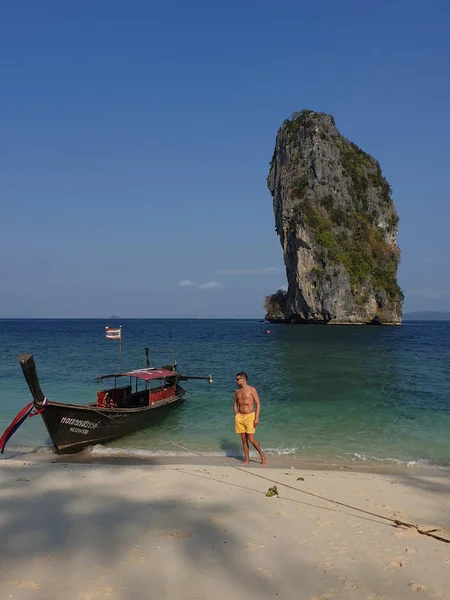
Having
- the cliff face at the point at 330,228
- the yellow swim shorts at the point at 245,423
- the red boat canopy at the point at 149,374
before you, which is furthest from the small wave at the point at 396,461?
the cliff face at the point at 330,228

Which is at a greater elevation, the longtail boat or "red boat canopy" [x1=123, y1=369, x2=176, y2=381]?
"red boat canopy" [x1=123, y1=369, x2=176, y2=381]

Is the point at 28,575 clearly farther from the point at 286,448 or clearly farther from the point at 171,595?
the point at 286,448

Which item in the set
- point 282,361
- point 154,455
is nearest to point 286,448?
point 154,455

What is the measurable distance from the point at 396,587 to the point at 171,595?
249 cm

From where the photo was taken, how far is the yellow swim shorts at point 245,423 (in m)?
10.1

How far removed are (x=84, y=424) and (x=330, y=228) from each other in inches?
3144

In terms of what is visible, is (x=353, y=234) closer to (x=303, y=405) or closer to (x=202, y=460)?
(x=303, y=405)

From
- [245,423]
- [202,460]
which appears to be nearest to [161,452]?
[202,460]

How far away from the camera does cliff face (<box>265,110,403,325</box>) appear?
8331 cm

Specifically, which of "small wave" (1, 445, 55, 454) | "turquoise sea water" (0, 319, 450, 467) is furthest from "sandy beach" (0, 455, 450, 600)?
"turquoise sea water" (0, 319, 450, 467)

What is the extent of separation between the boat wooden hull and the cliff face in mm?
72806

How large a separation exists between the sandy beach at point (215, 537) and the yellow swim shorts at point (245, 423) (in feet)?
4.24

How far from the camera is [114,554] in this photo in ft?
18.1

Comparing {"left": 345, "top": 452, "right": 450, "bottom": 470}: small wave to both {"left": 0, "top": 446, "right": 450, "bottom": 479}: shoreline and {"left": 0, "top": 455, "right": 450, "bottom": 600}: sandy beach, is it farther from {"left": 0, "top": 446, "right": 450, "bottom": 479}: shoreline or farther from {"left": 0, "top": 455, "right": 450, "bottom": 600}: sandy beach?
{"left": 0, "top": 455, "right": 450, "bottom": 600}: sandy beach
